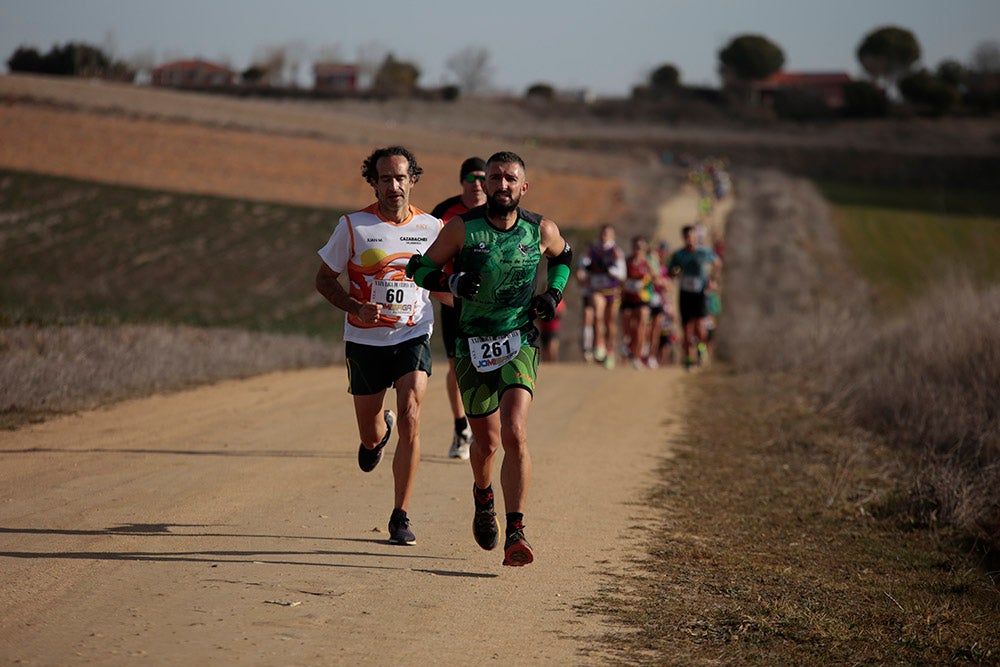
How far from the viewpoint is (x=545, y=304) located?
686 cm

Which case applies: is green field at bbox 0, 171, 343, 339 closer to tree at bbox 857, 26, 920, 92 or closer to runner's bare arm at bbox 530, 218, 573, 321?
runner's bare arm at bbox 530, 218, 573, 321

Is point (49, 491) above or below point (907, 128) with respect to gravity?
below

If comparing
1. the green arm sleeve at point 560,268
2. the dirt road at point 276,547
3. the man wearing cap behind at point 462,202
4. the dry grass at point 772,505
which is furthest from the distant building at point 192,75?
the green arm sleeve at point 560,268

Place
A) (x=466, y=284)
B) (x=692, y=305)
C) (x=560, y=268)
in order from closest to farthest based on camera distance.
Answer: (x=466, y=284) → (x=560, y=268) → (x=692, y=305)

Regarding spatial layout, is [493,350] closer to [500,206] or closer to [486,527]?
[500,206]

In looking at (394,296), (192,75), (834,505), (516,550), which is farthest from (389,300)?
(192,75)

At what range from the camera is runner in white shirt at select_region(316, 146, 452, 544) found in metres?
7.57

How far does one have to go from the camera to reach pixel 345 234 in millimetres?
7637

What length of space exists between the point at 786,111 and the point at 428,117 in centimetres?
3161

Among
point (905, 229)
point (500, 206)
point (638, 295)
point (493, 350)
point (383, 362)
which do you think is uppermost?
point (500, 206)

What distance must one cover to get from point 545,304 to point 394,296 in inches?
47.0

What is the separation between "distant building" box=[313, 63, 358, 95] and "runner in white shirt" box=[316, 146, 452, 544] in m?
95.5

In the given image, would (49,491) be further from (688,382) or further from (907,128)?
(907,128)

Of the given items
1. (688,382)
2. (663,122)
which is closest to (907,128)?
(663,122)
